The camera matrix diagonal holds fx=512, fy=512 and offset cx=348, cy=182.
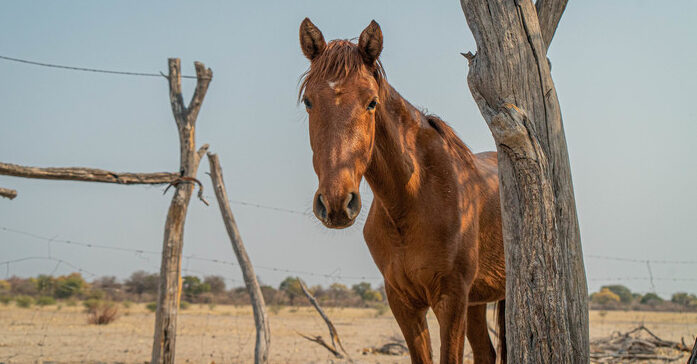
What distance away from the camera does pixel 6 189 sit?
20.9 ft

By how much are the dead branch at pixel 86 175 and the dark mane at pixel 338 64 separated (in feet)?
13.6

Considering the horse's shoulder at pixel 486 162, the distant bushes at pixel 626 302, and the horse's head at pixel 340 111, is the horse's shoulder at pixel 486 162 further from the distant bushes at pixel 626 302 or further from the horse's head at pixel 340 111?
the distant bushes at pixel 626 302

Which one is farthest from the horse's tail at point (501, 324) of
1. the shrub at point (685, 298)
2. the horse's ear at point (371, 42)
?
the shrub at point (685, 298)

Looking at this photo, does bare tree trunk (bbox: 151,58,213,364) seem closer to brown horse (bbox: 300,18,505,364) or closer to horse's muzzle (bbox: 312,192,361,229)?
brown horse (bbox: 300,18,505,364)

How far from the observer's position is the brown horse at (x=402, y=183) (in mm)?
2889

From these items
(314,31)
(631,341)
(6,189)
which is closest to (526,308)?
(314,31)

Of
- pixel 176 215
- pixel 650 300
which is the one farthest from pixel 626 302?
pixel 176 215

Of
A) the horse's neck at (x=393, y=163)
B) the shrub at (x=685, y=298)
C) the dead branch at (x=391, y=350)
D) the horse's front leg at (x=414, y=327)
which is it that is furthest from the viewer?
the shrub at (x=685, y=298)

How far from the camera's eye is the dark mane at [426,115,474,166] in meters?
4.22

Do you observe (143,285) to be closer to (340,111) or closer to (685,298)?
(685,298)

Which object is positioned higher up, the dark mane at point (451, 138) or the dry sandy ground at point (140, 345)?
the dark mane at point (451, 138)

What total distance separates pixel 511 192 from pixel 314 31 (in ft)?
5.43

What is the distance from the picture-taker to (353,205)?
8.47 ft

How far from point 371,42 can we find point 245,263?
5362 mm
